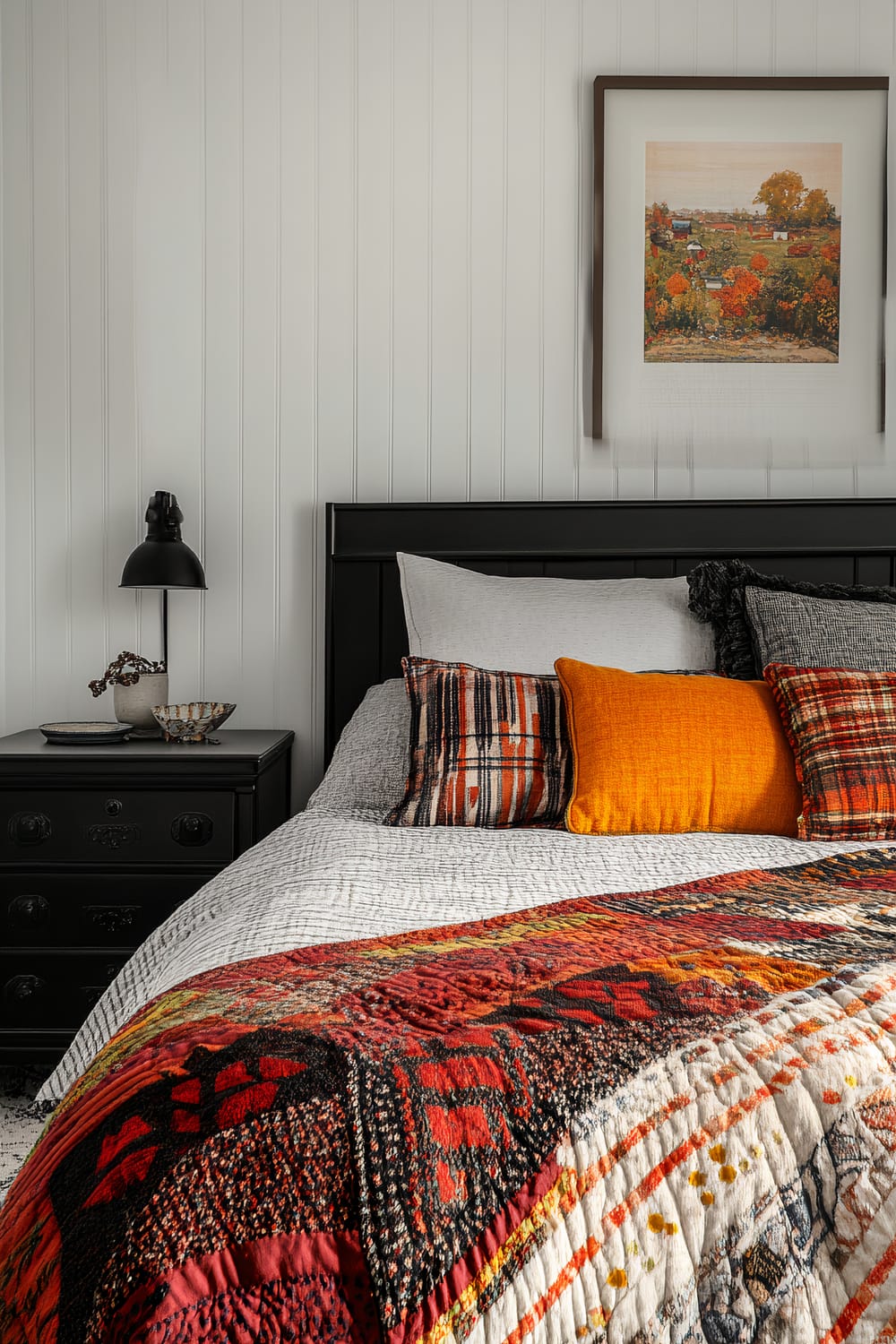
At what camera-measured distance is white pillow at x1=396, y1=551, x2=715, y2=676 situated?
1888 mm

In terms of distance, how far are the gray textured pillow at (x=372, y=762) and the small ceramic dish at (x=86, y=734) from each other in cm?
53

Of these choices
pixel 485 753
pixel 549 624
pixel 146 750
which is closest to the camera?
pixel 485 753

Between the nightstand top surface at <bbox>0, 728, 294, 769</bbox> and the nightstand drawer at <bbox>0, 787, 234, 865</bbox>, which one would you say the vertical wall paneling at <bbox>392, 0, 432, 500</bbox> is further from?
the nightstand drawer at <bbox>0, 787, 234, 865</bbox>

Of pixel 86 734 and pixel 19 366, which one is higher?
pixel 19 366

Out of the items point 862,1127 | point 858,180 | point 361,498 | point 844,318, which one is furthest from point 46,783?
point 858,180

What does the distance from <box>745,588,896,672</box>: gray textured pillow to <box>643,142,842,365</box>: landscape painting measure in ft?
2.81

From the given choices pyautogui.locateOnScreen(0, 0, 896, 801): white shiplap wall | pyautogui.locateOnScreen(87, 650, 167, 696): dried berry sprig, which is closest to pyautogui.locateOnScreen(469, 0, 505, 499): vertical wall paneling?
pyautogui.locateOnScreen(0, 0, 896, 801): white shiplap wall

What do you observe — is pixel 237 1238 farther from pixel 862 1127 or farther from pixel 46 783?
pixel 46 783

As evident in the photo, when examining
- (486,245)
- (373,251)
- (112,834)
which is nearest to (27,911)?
(112,834)

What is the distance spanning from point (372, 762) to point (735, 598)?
836mm

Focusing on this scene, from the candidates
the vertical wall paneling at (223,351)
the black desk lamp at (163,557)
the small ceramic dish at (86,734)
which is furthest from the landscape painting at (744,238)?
the small ceramic dish at (86,734)

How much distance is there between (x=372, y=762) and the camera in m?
1.80

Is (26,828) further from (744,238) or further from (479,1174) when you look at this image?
(744,238)

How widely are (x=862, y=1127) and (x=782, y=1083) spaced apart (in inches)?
2.1
